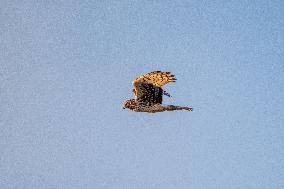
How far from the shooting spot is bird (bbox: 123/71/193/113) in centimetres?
2637

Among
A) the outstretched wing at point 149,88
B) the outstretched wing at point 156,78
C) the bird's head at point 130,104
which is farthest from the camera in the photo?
the bird's head at point 130,104

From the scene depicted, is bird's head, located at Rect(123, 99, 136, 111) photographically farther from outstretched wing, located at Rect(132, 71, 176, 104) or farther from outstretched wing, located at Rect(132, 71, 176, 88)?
outstretched wing, located at Rect(132, 71, 176, 88)

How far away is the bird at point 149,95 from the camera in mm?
26373

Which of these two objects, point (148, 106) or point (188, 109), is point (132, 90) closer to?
point (148, 106)

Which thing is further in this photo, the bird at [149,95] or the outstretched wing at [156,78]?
the bird at [149,95]

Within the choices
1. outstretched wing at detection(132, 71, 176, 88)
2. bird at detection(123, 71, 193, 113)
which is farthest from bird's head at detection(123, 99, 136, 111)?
outstretched wing at detection(132, 71, 176, 88)

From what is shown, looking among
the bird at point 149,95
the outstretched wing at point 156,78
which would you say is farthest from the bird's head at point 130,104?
the outstretched wing at point 156,78

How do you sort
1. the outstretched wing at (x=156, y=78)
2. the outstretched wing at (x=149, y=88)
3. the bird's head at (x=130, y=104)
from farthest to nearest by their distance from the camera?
the bird's head at (x=130, y=104), the outstretched wing at (x=149, y=88), the outstretched wing at (x=156, y=78)

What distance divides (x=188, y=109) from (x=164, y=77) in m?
2.06

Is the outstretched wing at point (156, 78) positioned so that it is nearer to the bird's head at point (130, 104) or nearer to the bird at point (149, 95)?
the bird at point (149, 95)

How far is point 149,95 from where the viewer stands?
1077 inches

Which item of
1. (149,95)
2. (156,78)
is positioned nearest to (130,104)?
(149,95)

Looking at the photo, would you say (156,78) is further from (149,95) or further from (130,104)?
(130,104)

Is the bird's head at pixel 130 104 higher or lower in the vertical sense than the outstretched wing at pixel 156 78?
lower
